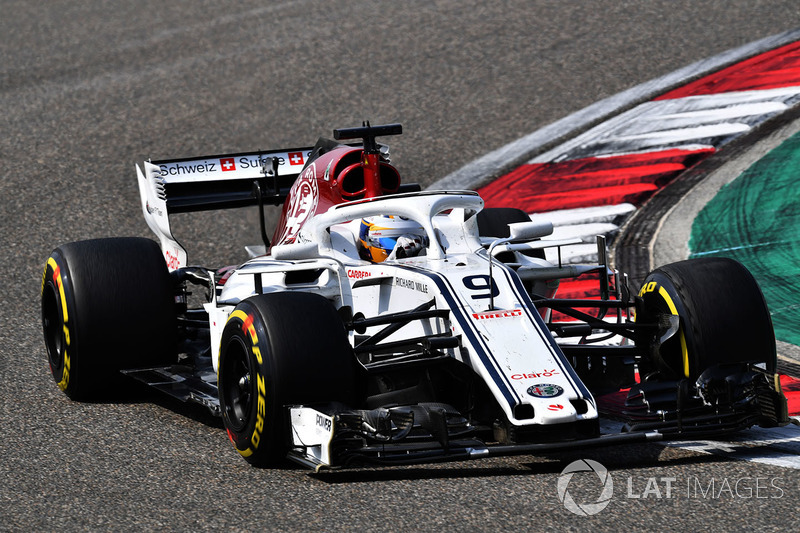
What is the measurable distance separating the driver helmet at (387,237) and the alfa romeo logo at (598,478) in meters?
Result: 2.01

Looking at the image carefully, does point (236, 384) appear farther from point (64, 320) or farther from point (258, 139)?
point (258, 139)

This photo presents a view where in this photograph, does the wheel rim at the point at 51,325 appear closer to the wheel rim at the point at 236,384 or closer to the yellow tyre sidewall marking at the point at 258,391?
the wheel rim at the point at 236,384

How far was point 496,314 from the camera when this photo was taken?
22.2ft

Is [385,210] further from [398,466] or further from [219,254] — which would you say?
[219,254]

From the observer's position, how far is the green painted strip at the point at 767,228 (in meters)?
10.0

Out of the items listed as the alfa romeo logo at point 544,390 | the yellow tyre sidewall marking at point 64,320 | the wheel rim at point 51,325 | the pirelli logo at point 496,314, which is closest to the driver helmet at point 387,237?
the pirelli logo at point 496,314

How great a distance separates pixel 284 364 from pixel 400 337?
108 centimetres

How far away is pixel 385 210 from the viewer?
25.6ft

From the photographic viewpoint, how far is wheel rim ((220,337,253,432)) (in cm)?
680

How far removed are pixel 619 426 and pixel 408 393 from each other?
4.46ft

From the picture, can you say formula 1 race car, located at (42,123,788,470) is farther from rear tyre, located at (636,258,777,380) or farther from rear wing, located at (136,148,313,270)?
rear wing, located at (136,148,313,270)

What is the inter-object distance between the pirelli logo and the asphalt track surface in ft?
2.55

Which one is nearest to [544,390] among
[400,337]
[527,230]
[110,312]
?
[400,337]

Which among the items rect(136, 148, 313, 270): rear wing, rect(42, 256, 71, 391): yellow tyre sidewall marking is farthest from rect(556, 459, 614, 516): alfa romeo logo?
rect(136, 148, 313, 270): rear wing
